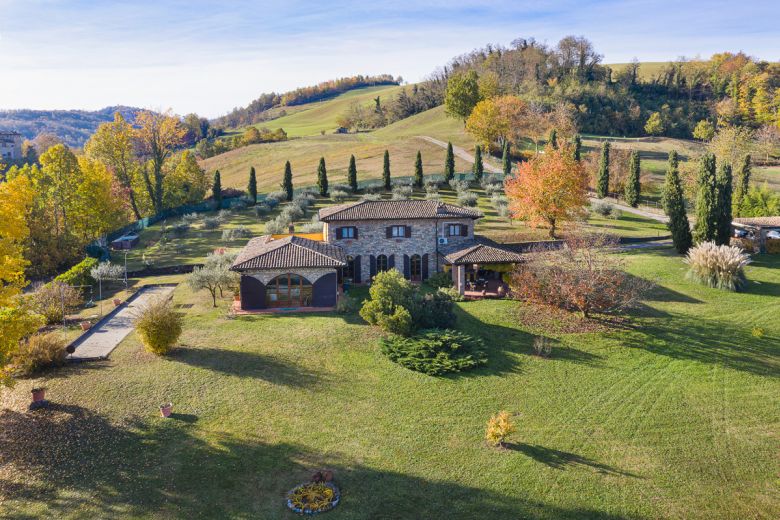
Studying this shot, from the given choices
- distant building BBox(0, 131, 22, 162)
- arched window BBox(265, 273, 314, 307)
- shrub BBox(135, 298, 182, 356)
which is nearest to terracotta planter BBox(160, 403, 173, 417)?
shrub BBox(135, 298, 182, 356)

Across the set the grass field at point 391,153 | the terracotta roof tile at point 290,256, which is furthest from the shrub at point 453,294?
the grass field at point 391,153

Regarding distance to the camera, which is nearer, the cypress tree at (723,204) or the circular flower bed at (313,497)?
the circular flower bed at (313,497)

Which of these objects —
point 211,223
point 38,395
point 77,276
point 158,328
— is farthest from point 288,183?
point 38,395

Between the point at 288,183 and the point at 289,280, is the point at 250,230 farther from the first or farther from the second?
the point at 289,280

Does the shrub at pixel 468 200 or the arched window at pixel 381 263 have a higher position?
the shrub at pixel 468 200

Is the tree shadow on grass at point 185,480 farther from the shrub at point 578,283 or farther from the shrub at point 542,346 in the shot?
the shrub at point 578,283

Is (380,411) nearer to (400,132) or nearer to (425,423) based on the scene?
(425,423)
